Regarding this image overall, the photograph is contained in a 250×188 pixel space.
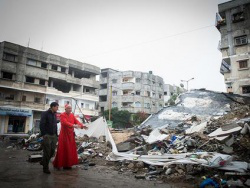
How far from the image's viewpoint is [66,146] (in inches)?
187

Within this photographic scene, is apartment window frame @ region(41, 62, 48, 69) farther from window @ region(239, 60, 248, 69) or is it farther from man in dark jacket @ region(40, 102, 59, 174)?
window @ region(239, 60, 248, 69)

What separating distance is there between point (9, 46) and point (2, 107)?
7.89m

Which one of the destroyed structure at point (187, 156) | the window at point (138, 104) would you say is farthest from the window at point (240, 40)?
the window at point (138, 104)

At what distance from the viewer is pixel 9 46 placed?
2362 cm

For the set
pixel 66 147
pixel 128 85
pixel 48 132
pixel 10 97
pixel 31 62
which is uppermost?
pixel 31 62

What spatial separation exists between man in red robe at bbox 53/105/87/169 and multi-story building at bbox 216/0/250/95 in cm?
1876

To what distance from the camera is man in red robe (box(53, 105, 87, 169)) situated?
15.3 feet

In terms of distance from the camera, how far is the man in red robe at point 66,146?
4.65 meters

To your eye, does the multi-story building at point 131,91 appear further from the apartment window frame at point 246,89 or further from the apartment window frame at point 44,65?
the apartment window frame at point 246,89

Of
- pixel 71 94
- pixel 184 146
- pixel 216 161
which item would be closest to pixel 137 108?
pixel 71 94

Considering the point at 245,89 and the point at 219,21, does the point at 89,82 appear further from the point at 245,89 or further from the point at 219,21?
the point at 245,89

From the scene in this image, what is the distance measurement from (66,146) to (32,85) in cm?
2335

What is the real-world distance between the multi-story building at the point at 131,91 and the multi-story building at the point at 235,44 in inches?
695

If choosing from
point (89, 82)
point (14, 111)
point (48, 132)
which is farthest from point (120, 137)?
point (89, 82)
